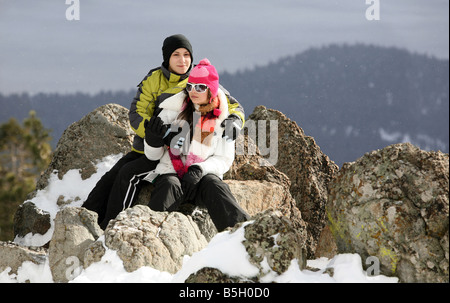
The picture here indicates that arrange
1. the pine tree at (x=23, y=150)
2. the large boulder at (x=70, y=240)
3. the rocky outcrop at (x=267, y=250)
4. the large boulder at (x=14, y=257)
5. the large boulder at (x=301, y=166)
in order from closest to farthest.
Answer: the rocky outcrop at (x=267, y=250) → the large boulder at (x=70, y=240) → the large boulder at (x=14, y=257) → the large boulder at (x=301, y=166) → the pine tree at (x=23, y=150)

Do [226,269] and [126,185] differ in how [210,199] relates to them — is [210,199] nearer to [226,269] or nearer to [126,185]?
[126,185]

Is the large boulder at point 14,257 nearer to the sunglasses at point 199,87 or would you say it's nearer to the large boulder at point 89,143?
the sunglasses at point 199,87

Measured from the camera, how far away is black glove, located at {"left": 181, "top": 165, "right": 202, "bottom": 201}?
17.9ft

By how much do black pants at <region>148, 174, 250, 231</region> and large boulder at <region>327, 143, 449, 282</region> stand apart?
1.03 metres

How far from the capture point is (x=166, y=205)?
539cm

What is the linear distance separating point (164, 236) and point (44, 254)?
4.26ft

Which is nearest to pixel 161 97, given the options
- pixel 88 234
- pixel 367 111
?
pixel 88 234

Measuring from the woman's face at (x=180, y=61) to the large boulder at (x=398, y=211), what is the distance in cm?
228

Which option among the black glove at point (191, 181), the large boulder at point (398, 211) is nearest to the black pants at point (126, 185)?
the black glove at point (191, 181)

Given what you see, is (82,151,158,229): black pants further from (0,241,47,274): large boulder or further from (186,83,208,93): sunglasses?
(0,241,47,274): large boulder

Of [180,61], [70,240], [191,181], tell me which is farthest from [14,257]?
[180,61]

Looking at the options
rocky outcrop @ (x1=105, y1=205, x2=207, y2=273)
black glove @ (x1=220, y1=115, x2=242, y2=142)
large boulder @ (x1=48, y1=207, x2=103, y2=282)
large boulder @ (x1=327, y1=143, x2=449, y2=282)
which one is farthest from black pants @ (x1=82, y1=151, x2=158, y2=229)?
large boulder @ (x1=327, y1=143, x2=449, y2=282)

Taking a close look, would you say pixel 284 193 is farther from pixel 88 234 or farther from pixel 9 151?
pixel 9 151

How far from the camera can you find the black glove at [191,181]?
5461 mm
